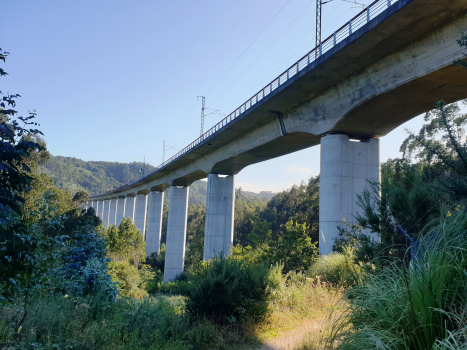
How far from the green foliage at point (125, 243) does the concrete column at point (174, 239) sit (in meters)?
4.74

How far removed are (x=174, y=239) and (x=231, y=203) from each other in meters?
10.9

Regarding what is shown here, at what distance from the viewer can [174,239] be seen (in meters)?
38.7

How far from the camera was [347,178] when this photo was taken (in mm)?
15859

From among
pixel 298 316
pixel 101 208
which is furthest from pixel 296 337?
pixel 101 208

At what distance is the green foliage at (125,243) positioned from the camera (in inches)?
1534

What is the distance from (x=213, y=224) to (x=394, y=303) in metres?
27.3

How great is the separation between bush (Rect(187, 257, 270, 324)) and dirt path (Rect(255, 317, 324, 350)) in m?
0.83

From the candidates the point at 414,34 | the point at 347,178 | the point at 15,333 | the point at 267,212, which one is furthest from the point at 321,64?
the point at 267,212

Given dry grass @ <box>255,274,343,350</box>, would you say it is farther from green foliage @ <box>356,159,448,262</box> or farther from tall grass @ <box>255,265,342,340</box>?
green foliage @ <box>356,159,448,262</box>

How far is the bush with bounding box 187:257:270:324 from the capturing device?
312 inches

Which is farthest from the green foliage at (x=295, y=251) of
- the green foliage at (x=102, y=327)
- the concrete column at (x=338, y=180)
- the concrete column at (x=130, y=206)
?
the concrete column at (x=130, y=206)

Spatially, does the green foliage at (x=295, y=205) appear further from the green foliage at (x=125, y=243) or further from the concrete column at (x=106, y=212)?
the concrete column at (x=106, y=212)

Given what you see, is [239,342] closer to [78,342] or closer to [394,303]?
[78,342]

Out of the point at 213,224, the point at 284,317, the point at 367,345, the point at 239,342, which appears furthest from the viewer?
the point at 213,224
